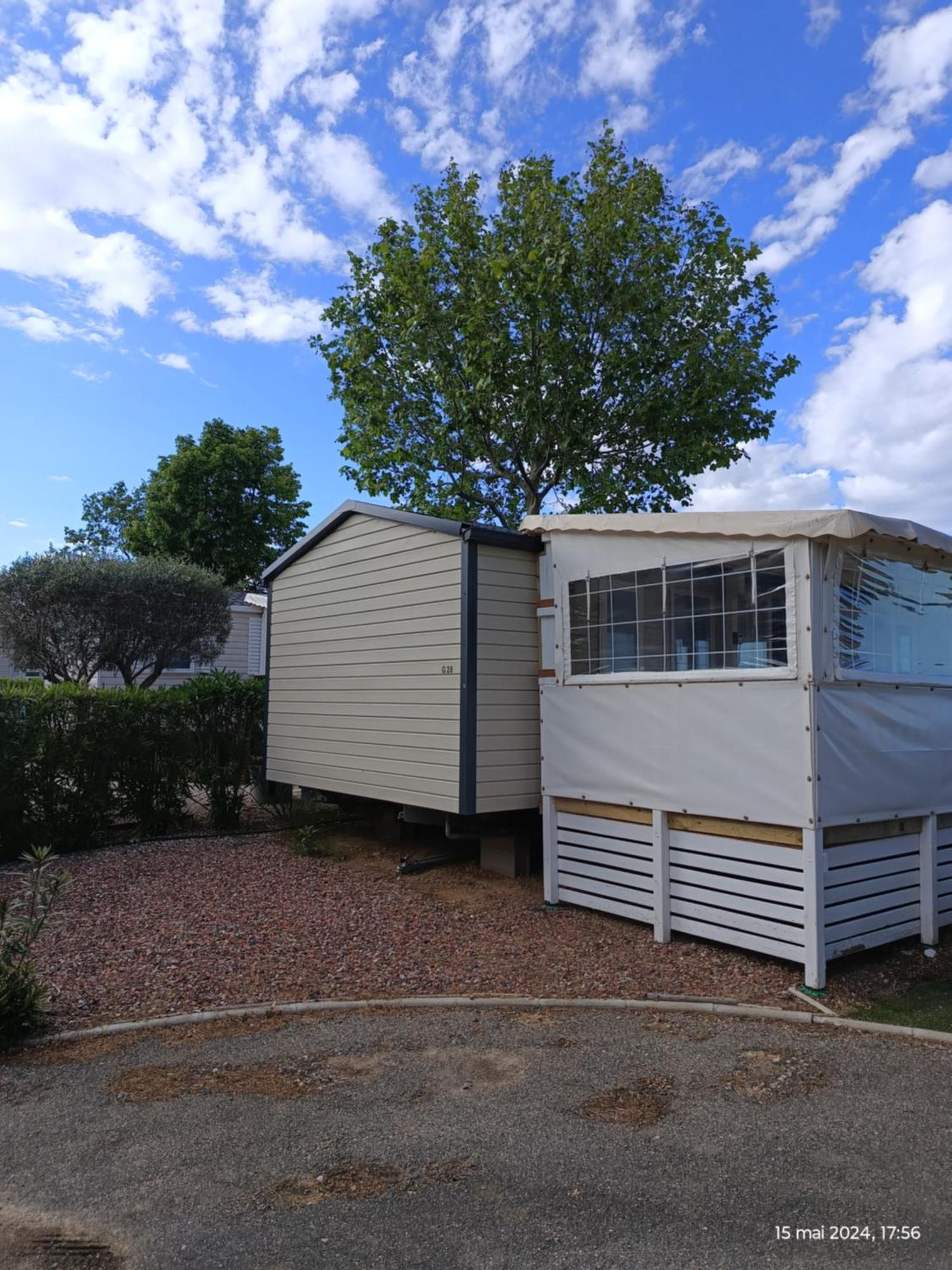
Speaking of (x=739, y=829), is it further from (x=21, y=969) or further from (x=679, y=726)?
(x=21, y=969)

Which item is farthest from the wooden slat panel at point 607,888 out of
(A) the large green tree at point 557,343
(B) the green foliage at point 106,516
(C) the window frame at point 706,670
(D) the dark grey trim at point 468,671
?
(B) the green foliage at point 106,516

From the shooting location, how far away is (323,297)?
11984 mm

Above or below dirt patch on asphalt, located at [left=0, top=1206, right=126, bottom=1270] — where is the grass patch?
below

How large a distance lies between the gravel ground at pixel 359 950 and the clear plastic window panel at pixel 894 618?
1785 millimetres

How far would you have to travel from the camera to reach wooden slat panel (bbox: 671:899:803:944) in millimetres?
4617

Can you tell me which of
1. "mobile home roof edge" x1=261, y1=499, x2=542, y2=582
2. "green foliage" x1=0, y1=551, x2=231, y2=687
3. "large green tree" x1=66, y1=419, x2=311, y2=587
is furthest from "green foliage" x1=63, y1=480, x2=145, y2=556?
"mobile home roof edge" x1=261, y1=499, x2=542, y2=582

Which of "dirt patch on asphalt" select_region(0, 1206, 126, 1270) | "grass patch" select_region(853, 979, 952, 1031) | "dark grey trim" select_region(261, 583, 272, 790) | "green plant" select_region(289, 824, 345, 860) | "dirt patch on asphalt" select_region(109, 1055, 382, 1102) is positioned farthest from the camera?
"dark grey trim" select_region(261, 583, 272, 790)

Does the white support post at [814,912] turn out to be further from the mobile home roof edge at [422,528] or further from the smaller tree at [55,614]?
the smaller tree at [55,614]

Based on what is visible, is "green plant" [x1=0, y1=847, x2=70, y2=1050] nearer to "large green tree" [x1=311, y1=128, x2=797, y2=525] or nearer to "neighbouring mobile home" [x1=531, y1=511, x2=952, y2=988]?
"neighbouring mobile home" [x1=531, y1=511, x2=952, y2=988]

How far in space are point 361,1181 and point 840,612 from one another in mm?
3710

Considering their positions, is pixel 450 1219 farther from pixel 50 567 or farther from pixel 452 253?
pixel 50 567

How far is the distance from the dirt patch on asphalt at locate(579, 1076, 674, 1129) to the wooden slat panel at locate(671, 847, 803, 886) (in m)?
1.62

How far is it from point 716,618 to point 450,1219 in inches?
141

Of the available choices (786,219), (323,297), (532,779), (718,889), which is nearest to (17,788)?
(532,779)
